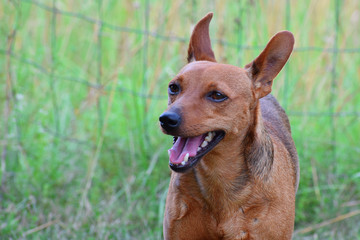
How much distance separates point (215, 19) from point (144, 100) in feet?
3.62

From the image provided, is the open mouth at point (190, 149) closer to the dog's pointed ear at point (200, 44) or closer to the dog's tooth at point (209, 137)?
the dog's tooth at point (209, 137)

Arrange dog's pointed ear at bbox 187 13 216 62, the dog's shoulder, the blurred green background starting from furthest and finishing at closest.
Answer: the blurred green background → the dog's shoulder → dog's pointed ear at bbox 187 13 216 62

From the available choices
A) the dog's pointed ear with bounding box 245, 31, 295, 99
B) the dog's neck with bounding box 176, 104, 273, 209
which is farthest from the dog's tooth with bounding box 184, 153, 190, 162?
the dog's pointed ear with bounding box 245, 31, 295, 99

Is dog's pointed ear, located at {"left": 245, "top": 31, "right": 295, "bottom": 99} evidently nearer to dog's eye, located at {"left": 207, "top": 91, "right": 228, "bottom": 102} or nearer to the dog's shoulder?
dog's eye, located at {"left": 207, "top": 91, "right": 228, "bottom": 102}

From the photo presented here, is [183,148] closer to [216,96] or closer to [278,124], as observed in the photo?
[216,96]

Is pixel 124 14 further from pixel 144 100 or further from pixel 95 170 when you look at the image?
pixel 95 170

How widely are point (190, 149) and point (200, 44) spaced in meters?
0.92

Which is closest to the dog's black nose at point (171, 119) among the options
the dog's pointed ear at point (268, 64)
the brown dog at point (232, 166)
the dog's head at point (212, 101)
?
the dog's head at point (212, 101)

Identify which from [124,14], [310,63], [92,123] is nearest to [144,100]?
[92,123]

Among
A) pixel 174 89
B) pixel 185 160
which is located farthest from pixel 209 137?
pixel 174 89

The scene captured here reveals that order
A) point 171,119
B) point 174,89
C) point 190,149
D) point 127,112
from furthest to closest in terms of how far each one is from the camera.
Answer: point 127,112, point 174,89, point 190,149, point 171,119

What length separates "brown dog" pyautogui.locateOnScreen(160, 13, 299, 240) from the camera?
314cm

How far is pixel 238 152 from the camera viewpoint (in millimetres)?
3320

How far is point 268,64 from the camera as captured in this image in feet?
11.1
